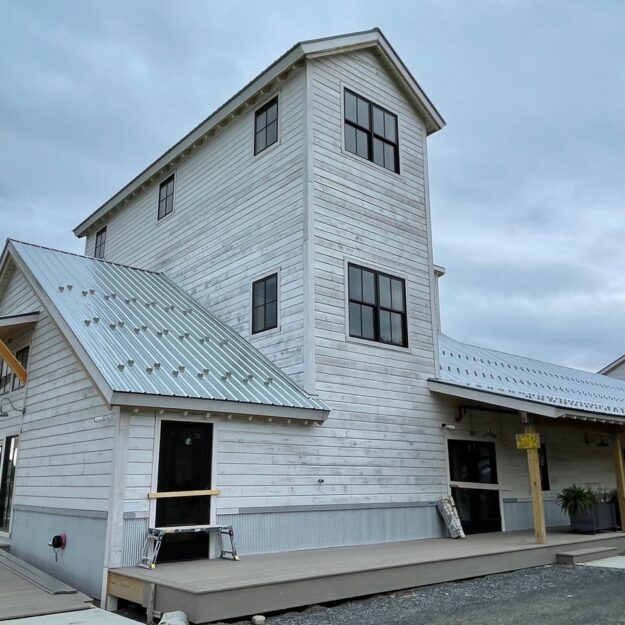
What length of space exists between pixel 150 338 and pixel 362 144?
5.69 m

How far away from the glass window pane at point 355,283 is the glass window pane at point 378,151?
2499 mm

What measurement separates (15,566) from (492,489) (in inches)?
344

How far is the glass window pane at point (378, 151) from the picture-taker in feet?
41.1

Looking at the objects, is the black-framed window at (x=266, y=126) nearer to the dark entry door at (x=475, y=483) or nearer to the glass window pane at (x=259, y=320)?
the glass window pane at (x=259, y=320)

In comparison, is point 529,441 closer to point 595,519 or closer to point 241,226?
point 595,519

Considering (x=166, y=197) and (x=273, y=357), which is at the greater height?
(x=166, y=197)

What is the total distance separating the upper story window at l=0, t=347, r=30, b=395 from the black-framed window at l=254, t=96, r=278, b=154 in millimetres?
5931

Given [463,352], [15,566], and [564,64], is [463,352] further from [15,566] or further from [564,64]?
[15,566]

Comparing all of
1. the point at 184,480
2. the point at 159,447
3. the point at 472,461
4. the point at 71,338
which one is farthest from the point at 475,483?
the point at 71,338

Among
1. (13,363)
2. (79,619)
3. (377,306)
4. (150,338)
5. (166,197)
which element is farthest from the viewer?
(166,197)

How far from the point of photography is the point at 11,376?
12.6 m

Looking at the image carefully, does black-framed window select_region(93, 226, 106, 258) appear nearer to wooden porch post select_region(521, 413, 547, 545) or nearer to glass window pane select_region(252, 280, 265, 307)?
glass window pane select_region(252, 280, 265, 307)

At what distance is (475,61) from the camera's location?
62.5 feet

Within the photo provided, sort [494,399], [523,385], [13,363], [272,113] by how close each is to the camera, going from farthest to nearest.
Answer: [523,385] < [272,113] < [13,363] < [494,399]
